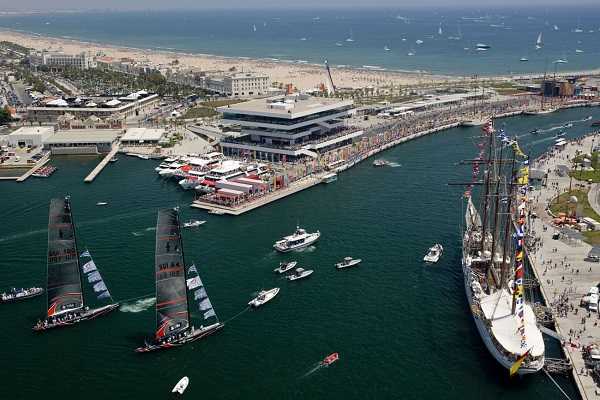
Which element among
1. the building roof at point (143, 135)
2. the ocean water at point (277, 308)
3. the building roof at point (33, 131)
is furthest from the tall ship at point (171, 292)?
the building roof at point (33, 131)

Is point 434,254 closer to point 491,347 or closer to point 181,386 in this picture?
point 491,347

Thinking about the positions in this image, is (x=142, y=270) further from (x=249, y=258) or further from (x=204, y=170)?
(x=204, y=170)

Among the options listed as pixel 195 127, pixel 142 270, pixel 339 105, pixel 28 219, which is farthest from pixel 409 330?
pixel 195 127

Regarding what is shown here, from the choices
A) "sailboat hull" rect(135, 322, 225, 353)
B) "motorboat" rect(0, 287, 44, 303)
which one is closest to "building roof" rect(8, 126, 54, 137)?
"motorboat" rect(0, 287, 44, 303)

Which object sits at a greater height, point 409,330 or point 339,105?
point 339,105

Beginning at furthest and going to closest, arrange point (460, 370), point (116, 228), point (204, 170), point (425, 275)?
1. point (204, 170)
2. point (116, 228)
3. point (425, 275)
4. point (460, 370)

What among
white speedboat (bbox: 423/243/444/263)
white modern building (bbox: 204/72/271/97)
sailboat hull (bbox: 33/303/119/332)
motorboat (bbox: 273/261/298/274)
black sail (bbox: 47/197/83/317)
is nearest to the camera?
black sail (bbox: 47/197/83/317)

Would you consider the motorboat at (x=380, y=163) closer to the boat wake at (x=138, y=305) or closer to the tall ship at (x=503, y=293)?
the tall ship at (x=503, y=293)

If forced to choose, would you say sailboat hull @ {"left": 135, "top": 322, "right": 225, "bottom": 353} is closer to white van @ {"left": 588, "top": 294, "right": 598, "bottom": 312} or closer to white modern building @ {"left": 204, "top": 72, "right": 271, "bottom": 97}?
white van @ {"left": 588, "top": 294, "right": 598, "bottom": 312}
